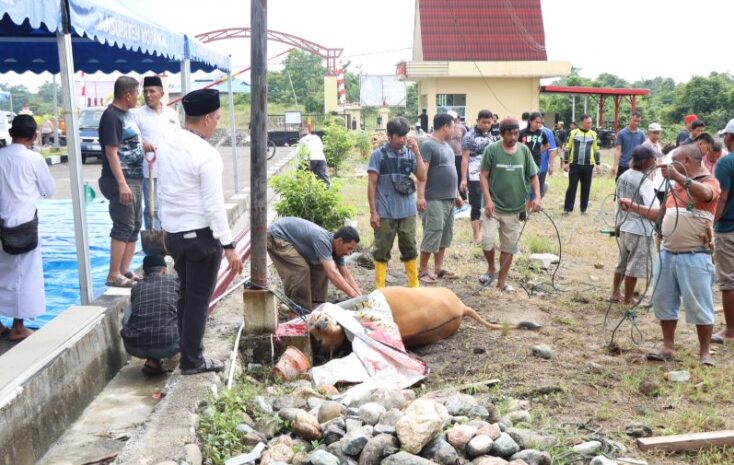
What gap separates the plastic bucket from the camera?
5.38 m

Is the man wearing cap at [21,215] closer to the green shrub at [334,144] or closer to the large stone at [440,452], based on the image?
the large stone at [440,452]

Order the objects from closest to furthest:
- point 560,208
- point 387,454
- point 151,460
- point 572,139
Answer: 1. point 151,460
2. point 387,454
3. point 572,139
4. point 560,208

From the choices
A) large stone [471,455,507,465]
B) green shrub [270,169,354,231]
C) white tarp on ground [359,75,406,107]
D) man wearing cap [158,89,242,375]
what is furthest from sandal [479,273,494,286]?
white tarp on ground [359,75,406,107]

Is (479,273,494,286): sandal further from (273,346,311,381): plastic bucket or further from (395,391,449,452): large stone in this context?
(395,391,449,452): large stone

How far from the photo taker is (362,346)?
5.54 meters

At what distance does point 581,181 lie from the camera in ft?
42.0

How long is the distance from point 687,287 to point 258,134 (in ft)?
11.0

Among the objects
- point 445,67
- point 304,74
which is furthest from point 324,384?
point 304,74

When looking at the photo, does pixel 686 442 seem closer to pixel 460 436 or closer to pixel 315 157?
pixel 460 436

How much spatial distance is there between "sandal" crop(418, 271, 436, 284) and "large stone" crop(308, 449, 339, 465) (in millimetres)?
4460

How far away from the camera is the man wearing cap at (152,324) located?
16.3ft

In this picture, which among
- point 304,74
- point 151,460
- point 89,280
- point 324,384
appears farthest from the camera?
point 304,74

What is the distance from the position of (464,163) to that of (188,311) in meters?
5.50

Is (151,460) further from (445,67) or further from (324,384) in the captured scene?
(445,67)
